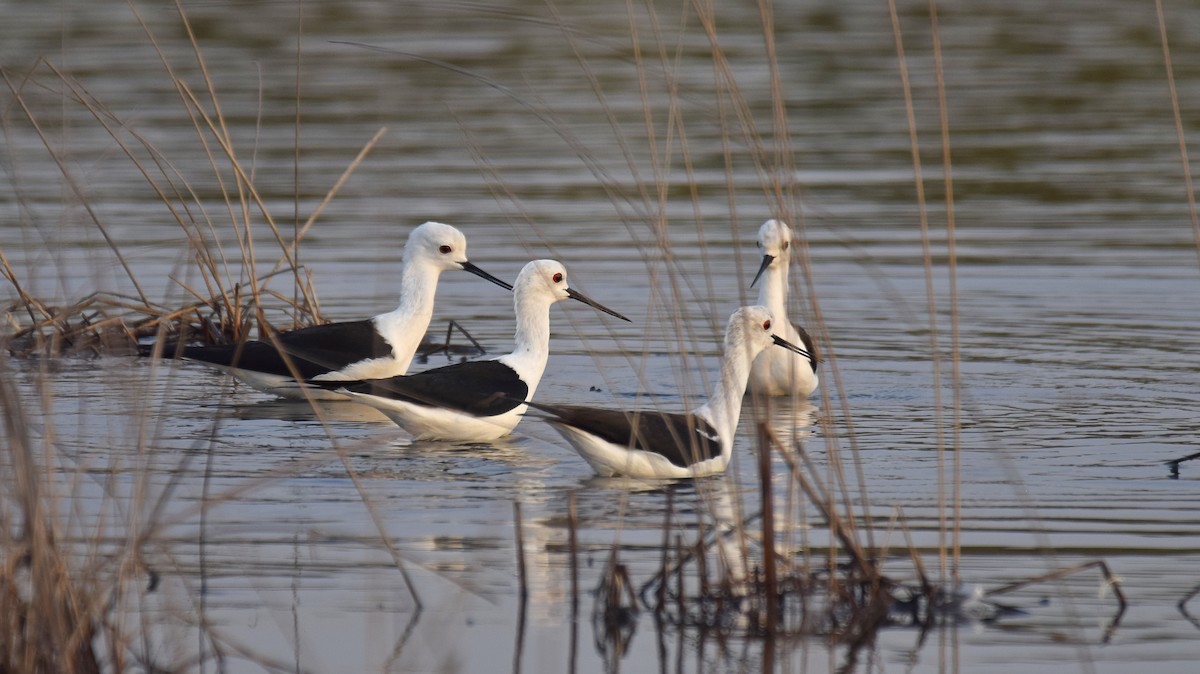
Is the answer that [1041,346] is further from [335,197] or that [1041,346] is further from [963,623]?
[335,197]

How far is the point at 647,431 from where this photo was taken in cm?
809

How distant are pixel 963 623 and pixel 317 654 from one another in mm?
2147

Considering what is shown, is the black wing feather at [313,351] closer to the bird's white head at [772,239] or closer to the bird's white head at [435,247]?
the bird's white head at [435,247]

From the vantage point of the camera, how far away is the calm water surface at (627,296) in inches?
237

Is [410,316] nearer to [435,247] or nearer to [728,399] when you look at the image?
[435,247]

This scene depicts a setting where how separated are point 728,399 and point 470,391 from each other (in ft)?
5.20

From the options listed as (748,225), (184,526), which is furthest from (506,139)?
(184,526)

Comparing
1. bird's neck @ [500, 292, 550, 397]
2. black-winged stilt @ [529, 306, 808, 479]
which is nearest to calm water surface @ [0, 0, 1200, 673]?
black-winged stilt @ [529, 306, 808, 479]

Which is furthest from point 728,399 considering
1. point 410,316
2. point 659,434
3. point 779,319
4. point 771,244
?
point 771,244

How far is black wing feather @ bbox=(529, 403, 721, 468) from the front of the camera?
26.1 ft

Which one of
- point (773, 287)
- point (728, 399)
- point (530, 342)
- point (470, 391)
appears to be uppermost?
point (773, 287)

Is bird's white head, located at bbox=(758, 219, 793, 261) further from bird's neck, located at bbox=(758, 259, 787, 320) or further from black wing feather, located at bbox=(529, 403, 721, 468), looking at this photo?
black wing feather, located at bbox=(529, 403, 721, 468)

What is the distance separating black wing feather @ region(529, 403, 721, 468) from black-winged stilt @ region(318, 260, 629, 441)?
38.0 inches

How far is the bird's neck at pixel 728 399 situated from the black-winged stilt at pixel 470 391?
777mm
